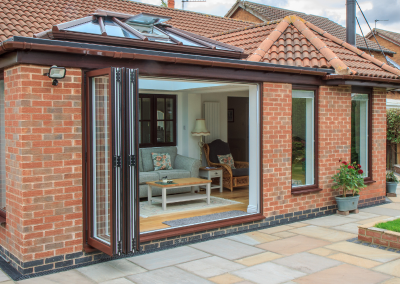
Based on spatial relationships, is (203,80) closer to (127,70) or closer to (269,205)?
(127,70)

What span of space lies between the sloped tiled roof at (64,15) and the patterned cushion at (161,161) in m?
3.57

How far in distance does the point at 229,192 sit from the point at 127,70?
216 inches

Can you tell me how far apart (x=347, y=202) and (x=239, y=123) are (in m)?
6.01

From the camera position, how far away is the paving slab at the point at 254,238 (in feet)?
19.9

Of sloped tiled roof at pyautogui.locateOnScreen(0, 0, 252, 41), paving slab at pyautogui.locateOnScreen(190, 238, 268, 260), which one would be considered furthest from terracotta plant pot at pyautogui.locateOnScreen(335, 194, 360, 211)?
sloped tiled roof at pyautogui.locateOnScreen(0, 0, 252, 41)

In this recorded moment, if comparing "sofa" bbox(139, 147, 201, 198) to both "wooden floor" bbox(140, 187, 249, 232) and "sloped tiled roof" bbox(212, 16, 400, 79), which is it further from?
"sloped tiled roof" bbox(212, 16, 400, 79)

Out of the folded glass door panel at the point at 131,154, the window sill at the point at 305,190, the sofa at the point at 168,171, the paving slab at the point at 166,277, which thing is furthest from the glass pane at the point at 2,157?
the window sill at the point at 305,190

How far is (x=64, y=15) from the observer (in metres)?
10.1

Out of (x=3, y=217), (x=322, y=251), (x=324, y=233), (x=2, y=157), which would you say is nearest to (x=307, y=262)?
(x=322, y=251)

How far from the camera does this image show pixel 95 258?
5.14 m

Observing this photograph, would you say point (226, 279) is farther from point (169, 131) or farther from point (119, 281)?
point (169, 131)

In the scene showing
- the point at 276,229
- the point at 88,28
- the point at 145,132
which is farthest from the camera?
the point at 145,132

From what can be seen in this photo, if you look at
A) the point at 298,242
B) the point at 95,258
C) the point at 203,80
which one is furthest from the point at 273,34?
the point at 95,258

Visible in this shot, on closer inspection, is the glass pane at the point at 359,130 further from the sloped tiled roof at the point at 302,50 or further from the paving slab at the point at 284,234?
the paving slab at the point at 284,234
